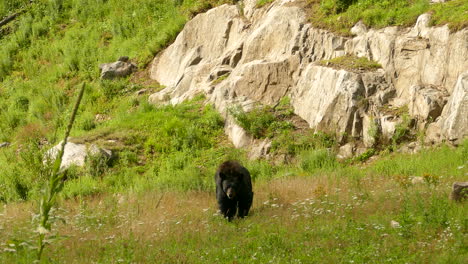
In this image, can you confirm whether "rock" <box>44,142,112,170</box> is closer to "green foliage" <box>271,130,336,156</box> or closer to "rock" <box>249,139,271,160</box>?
"rock" <box>249,139,271,160</box>

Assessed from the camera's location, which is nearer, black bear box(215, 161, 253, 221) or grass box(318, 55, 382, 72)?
black bear box(215, 161, 253, 221)

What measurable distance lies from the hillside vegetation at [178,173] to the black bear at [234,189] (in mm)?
312

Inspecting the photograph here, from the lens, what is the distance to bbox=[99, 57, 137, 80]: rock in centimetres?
2233

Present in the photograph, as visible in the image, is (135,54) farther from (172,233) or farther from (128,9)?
(172,233)

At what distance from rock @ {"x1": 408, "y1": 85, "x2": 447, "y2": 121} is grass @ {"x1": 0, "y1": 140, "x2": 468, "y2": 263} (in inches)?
49.5

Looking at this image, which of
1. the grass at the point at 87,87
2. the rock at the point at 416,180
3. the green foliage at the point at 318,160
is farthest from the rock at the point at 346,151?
the grass at the point at 87,87

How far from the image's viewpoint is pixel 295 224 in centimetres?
886

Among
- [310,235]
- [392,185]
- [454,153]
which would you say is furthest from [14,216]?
[454,153]

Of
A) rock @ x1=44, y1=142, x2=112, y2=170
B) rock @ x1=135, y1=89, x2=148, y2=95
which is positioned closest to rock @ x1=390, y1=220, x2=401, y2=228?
rock @ x1=44, y1=142, x2=112, y2=170

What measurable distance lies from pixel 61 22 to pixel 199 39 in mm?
10784

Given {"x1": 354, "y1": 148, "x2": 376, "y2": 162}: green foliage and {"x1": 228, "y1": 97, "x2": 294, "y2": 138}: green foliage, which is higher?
{"x1": 228, "y1": 97, "x2": 294, "y2": 138}: green foliage

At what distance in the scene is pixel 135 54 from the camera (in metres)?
23.9

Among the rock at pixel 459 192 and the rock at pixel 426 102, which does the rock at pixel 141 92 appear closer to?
the rock at pixel 426 102

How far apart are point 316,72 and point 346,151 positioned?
2.92 metres
